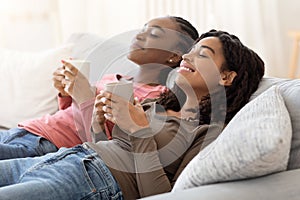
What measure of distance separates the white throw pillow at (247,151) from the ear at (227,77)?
1.26 feet

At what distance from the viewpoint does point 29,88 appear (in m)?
2.43

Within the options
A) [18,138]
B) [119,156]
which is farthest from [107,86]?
[18,138]

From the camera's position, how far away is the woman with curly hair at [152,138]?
54.3 inches

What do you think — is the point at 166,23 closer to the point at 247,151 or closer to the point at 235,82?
the point at 235,82

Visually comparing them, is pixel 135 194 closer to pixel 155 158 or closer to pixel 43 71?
pixel 155 158

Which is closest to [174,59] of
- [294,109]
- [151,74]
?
[151,74]

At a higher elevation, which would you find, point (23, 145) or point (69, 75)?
point (69, 75)

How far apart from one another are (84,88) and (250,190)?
0.88 m

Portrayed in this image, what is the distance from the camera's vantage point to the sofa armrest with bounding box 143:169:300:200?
3.51 ft

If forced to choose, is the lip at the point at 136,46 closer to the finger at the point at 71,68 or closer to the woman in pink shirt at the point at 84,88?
the woman in pink shirt at the point at 84,88

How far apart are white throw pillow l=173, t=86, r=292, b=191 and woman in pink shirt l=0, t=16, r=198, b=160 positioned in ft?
2.31

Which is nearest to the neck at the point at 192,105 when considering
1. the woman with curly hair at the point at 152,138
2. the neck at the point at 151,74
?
the woman with curly hair at the point at 152,138

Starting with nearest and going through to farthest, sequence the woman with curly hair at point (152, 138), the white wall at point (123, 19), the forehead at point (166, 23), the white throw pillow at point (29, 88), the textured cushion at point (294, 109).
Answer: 1. the textured cushion at point (294, 109)
2. the woman with curly hair at point (152, 138)
3. the forehead at point (166, 23)
4. the white throw pillow at point (29, 88)
5. the white wall at point (123, 19)

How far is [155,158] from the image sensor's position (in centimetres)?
144
